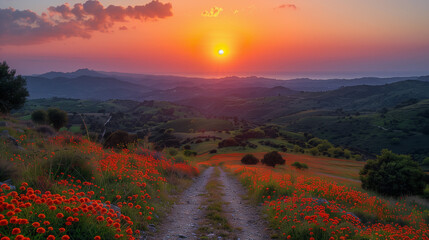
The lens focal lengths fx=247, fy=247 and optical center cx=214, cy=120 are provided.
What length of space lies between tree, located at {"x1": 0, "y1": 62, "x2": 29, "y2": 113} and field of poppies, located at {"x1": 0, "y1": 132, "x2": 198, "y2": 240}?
22.9 metres

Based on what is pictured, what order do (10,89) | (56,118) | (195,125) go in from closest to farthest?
(10,89), (56,118), (195,125)

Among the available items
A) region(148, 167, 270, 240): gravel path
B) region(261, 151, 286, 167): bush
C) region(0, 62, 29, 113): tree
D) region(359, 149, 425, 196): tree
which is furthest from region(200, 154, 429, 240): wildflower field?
region(0, 62, 29, 113): tree

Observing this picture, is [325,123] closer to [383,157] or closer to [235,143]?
[235,143]

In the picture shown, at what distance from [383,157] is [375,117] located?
15019cm

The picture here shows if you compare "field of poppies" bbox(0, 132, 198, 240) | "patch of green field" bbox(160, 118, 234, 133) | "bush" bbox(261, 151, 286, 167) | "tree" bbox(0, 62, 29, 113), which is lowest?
"patch of green field" bbox(160, 118, 234, 133)

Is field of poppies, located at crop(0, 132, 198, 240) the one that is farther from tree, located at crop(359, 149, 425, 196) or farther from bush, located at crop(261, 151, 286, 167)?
bush, located at crop(261, 151, 286, 167)

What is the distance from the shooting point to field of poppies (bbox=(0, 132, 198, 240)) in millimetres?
3541

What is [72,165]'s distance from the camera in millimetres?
7270

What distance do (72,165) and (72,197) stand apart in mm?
3213

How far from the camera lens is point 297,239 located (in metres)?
5.88

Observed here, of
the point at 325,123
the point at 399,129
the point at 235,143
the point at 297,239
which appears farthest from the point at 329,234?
the point at 325,123

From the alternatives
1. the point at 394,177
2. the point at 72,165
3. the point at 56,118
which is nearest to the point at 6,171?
the point at 72,165

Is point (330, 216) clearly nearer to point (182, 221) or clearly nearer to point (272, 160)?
point (182, 221)

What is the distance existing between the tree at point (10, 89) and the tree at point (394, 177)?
3811 cm
